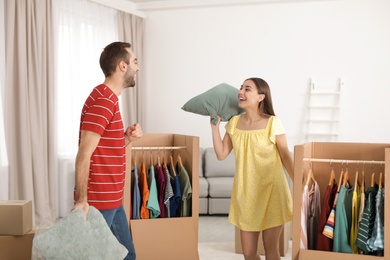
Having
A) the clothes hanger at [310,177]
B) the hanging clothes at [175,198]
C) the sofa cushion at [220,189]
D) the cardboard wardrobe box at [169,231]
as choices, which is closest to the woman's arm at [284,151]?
the clothes hanger at [310,177]

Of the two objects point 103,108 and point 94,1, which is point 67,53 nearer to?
point 94,1

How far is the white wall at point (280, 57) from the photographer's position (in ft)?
21.5

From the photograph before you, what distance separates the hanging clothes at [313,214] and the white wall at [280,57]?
3902mm

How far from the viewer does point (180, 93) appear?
7129 mm

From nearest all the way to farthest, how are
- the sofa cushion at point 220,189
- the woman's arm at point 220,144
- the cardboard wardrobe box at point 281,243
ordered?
the woman's arm at point 220,144 → the cardboard wardrobe box at point 281,243 → the sofa cushion at point 220,189

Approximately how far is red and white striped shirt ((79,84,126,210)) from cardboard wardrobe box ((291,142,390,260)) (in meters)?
0.95

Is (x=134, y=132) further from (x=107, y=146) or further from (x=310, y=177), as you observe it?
(x=310, y=177)

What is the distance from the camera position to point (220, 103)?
325 centimetres

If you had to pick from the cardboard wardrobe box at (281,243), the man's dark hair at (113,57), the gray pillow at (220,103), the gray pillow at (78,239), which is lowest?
the cardboard wardrobe box at (281,243)

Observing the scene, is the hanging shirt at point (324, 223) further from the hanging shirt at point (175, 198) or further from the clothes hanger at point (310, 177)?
the hanging shirt at point (175, 198)

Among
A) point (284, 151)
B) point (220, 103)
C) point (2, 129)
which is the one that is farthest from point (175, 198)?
point (2, 129)

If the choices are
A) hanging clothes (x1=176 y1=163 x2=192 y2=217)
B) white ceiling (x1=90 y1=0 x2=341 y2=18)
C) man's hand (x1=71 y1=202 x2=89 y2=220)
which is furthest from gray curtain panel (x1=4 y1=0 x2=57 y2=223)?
man's hand (x1=71 y1=202 x2=89 y2=220)


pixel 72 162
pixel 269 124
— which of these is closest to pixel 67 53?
pixel 72 162

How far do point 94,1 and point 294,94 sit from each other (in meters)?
2.90
